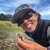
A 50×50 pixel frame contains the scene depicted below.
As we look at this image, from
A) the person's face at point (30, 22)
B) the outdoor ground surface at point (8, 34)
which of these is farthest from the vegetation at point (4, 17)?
the person's face at point (30, 22)

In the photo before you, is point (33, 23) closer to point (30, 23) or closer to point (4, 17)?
point (30, 23)

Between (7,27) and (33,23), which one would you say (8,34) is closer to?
(7,27)

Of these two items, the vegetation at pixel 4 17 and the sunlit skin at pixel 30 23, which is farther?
the vegetation at pixel 4 17

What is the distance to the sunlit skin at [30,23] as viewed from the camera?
1688mm

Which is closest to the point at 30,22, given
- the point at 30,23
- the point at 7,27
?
the point at 30,23

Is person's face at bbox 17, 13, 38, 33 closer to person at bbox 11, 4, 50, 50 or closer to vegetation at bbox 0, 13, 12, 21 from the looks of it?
person at bbox 11, 4, 50, 50

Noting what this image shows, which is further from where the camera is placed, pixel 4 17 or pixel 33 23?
pixel 4 17

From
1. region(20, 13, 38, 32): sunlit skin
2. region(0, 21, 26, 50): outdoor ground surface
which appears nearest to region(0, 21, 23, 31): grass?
region(0, 21, 26, 50): outdoor ground surface

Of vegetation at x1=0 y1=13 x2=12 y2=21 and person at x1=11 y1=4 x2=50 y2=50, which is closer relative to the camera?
person at x1=11 y1=4 x2=50 y2=50

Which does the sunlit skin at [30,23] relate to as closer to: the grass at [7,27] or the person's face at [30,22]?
the person's face at [30,22]

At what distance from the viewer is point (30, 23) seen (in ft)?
5.55

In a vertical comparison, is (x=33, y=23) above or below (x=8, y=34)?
above

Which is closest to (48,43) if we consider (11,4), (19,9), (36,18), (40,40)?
(40,40)

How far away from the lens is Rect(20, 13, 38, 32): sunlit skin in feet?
5.54
